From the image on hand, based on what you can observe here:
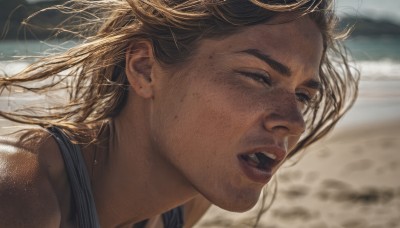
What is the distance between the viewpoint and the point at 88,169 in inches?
100.0

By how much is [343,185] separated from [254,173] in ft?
13.8

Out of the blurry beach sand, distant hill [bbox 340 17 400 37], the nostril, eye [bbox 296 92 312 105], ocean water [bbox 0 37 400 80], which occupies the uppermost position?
the nostril

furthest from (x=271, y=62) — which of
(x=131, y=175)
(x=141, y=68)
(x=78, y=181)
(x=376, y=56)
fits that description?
(x=376, y=56)

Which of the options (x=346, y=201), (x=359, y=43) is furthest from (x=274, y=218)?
(x=359, y=43)

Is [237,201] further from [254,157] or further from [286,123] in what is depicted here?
[286,123]

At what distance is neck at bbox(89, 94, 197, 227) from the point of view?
99.8 inches

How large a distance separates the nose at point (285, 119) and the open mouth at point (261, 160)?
91 mm

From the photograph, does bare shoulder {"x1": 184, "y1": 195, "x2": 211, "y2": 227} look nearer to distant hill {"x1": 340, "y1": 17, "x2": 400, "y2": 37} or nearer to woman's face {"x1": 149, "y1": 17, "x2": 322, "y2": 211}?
woman's face {"x1": 149, "y1": 17, "x2": 322, "y2": 211}

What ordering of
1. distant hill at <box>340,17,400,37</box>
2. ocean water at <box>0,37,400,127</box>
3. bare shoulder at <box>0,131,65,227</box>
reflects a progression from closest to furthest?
bare shoulder at <box>0,131,65,227</box> → ocean water at <box>0,37,400,127</box> → distant hill at <box>340,17,400,37</box>

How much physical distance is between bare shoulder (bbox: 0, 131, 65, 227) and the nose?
Answer: 70cm

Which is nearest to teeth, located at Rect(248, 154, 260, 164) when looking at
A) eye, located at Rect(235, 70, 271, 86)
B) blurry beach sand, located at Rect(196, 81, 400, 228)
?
eye, located at Rect(235, 70, 271, 86)

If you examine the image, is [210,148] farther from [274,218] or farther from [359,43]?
[359,43]

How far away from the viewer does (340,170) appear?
7.01 meters

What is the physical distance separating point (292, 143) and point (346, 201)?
3.45 m
